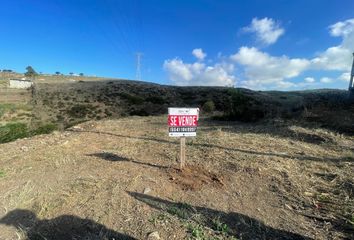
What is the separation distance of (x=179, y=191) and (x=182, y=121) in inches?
43.5

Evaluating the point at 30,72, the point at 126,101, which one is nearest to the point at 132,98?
the point at 126,101

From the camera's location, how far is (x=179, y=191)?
4367 millimetres

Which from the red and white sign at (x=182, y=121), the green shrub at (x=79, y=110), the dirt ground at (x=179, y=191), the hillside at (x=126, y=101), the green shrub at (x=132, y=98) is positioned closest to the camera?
the dirt ground at (x=179, y=191)

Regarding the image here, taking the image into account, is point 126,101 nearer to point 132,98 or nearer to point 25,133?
point 132,98

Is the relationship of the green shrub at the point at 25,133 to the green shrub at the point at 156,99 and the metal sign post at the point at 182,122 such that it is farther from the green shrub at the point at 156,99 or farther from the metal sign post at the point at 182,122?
the green shrub at the point at 156,99

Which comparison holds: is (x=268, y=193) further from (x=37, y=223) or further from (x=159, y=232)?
(x=37, y=223)

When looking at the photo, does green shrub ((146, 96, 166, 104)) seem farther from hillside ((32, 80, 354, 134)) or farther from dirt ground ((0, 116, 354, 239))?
dirt ground ((0, 116, 354, 239))

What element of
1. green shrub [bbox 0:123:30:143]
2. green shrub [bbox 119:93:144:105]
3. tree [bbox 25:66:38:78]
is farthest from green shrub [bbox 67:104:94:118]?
tree [bbox 25:66:38:78]

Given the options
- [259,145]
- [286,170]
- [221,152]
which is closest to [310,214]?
[286,170]

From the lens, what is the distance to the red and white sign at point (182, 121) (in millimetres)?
4801

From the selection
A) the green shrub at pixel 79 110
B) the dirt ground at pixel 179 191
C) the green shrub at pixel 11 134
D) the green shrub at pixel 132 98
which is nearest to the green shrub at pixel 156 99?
the green shrub at pixel 132 98

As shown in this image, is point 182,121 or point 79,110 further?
point 79,110

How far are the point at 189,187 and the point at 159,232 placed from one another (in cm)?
117

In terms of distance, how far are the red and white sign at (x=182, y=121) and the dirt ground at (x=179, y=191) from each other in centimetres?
66
